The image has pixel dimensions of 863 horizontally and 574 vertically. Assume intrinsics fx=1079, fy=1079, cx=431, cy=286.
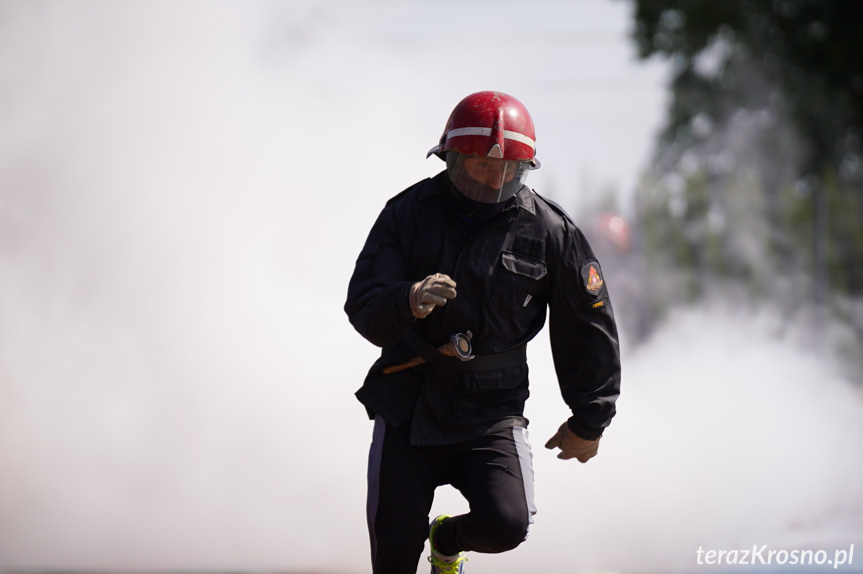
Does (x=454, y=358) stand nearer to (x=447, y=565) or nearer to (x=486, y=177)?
(x=486, y=177)

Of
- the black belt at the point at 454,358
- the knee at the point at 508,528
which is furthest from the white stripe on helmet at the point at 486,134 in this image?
the knee at the point at 508,528

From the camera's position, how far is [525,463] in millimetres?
3469

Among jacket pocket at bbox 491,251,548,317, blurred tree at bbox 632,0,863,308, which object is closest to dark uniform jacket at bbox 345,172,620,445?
jacket pocket at bbox 491,251,548,317

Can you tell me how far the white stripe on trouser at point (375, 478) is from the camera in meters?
3.37

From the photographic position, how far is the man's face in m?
3.37

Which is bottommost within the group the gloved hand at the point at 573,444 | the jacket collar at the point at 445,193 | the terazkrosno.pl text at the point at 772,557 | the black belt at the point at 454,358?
the gloved hand at the point at 573,444

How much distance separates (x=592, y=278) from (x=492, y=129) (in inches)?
22.9

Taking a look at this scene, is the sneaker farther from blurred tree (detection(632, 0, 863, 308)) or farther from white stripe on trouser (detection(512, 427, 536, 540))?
blurred tree (detection(632, 0, 863, 308))

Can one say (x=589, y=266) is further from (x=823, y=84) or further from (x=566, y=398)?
(x=823, y=84)

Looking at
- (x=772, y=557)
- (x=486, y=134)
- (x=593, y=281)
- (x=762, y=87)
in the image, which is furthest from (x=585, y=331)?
(x=762, y=87)

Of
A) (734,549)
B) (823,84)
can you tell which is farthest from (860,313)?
(823,84)

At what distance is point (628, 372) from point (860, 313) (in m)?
3.85

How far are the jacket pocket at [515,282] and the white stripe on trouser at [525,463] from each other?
15.7 inches

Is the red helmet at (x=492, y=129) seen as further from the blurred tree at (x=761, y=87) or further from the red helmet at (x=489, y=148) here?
the blurred tree at (x=761, y=87)
